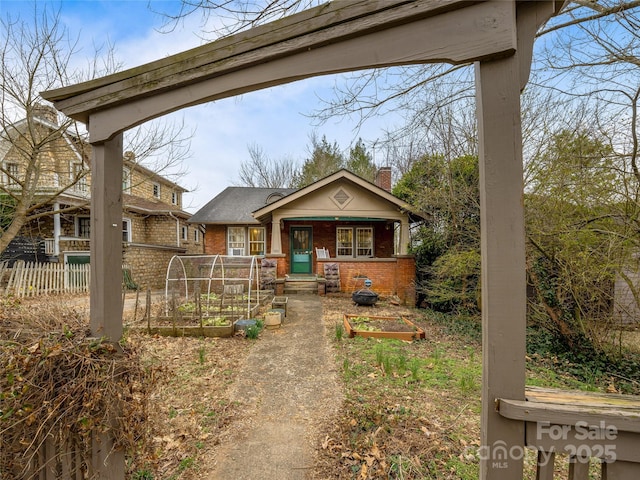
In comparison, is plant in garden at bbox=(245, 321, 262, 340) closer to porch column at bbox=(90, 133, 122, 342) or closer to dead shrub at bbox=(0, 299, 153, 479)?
dead shrub at bbox=(0, 299, 153, 479)

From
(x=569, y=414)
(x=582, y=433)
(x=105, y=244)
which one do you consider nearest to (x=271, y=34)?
(x=105, y=244)

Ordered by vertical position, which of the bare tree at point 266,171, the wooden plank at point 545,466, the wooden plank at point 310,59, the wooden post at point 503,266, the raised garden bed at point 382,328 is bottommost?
the raised garden bed at point 382,328

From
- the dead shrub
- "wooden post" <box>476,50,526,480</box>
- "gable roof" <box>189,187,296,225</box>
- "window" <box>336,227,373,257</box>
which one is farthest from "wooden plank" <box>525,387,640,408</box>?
"gable roof" <box>189,187,296,225</box>

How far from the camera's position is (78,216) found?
14492 mm

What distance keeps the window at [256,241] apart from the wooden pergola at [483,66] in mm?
13949

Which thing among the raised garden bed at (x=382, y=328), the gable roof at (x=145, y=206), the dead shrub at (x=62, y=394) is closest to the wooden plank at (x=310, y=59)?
the dead shrub at (x=62, y=394)

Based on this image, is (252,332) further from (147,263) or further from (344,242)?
(147,263)

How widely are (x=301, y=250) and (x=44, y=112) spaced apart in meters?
10.3

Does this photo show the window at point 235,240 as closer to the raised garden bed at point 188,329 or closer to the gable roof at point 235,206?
the gable roof at point 235,206

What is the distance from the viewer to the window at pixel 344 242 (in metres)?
14.0

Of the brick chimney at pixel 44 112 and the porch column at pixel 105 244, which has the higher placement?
the brick chimney at pixel 44 112

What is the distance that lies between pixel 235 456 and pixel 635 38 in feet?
24.3

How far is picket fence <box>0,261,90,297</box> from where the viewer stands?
31.7ft

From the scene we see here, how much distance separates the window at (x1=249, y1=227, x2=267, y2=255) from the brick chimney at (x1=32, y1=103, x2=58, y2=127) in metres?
8.70
